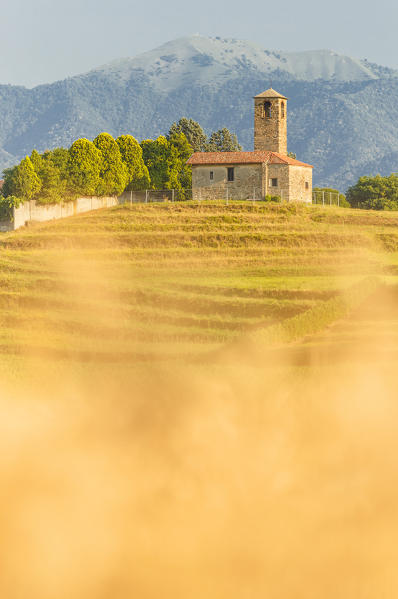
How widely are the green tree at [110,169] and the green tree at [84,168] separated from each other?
426 mm

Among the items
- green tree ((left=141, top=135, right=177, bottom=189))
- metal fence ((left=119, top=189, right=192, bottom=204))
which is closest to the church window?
green tree ((left=141, top=135, right=177, bottom=189))

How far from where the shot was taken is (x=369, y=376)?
53.2 feet

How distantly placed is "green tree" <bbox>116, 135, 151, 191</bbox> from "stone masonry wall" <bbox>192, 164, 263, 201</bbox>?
4032 mm

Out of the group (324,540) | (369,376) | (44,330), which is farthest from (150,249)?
(324,540)

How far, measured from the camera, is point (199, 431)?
12805 millimetres

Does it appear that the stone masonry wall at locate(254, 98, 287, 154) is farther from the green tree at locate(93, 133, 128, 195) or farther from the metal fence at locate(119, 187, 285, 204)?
the green tree at locate(93, 133, 128, 195)

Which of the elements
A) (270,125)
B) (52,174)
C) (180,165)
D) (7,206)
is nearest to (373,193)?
(270,125)

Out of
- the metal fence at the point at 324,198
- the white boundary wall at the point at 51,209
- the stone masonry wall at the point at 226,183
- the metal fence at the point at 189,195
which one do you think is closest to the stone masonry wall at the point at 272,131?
the metal fence at the point at 324,198

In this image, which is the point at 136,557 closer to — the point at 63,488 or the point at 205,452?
the point at 63,488

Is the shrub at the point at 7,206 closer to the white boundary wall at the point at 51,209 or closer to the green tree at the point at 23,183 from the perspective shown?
the white boundary wall at the point at 51,209

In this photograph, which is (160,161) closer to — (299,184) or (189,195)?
(189,195)

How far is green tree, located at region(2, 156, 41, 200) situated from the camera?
146 ft

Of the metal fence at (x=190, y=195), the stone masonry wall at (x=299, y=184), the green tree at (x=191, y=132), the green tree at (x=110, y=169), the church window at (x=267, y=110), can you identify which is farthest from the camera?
the green tree at (x=191, y=132)

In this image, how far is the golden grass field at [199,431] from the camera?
9.05 meters
